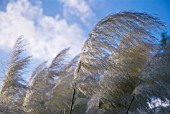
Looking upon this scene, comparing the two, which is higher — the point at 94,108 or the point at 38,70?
the point at 38,70

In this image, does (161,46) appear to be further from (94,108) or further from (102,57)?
(94,108)

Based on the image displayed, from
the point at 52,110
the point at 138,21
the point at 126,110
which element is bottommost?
the point at 126,110

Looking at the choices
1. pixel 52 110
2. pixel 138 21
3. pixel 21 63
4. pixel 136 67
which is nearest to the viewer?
pixel 138 21

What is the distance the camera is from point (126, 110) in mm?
5160

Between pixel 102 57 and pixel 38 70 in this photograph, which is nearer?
pixel 102 57

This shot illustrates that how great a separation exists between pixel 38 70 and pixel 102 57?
2.35 m

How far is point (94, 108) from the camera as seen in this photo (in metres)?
5.36

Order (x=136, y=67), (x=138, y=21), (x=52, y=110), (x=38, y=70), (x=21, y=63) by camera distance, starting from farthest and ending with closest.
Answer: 1. (x=38, y=70)
2. (x=52, y=110)
3. (x=21, y=63)
4. (x=136, y=67)
5. (x=138, y=21)

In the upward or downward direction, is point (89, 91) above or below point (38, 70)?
below

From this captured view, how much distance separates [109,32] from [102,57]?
384 mm

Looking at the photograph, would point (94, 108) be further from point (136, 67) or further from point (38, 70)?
point (38, 70)

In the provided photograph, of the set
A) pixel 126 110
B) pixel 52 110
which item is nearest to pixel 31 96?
pixel 52 110

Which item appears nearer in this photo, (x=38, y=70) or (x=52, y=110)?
(x=52, y=110)

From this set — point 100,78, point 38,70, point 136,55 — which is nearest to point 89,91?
point 100,78
